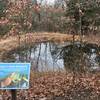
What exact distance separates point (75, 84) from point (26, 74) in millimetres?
2764

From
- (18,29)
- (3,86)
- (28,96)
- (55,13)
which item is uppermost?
(55,13)

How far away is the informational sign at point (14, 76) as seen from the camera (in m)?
5.67

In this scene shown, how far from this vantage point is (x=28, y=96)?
7586 millimetres

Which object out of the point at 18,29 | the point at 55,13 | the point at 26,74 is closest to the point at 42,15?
the point at 55,13

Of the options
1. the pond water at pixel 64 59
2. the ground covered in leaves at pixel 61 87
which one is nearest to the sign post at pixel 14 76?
the ground covered in leaves at pixel 61 87

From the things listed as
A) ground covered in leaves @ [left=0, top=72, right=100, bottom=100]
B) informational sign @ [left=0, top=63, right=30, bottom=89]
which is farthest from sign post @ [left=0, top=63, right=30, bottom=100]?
ground covered in leaves @ [left=0, top=72, right=100, bottom=100]

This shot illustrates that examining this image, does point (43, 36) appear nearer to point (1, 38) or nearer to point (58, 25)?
point (58, 25)

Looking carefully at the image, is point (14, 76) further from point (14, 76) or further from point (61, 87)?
point (61, 87)

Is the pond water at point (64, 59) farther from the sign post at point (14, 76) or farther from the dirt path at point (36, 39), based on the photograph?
the sign post at point (14, 76)

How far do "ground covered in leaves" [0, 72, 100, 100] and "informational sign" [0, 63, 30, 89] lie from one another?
5.96 ft

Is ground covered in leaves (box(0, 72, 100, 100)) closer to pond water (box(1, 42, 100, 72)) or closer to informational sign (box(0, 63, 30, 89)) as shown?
pond water (box(1, 42, 100, 72))

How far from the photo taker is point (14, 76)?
571cm

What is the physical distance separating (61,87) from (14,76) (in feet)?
8.22

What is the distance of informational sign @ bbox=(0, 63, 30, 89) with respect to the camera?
5.67 m
